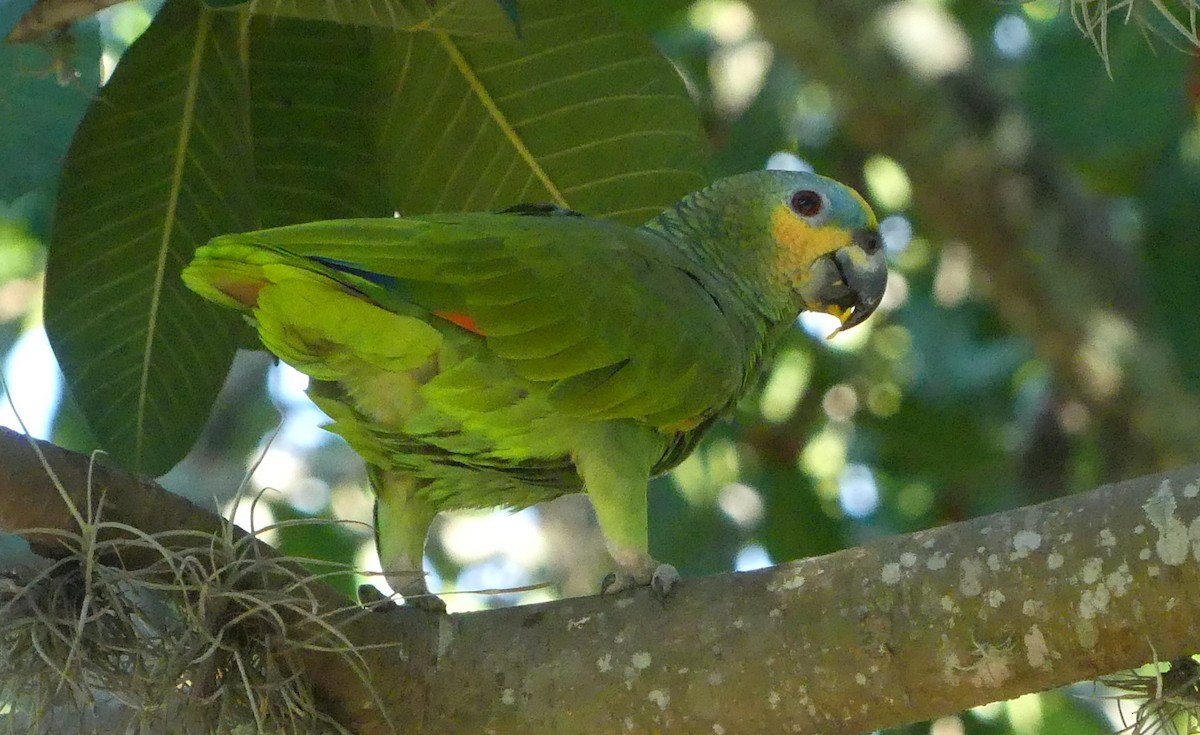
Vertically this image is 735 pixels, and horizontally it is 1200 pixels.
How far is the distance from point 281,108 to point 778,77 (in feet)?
6.02

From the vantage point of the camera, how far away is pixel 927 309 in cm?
358

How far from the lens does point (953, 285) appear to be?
3.60 meters

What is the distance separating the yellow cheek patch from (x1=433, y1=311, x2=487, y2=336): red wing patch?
2.43 feet

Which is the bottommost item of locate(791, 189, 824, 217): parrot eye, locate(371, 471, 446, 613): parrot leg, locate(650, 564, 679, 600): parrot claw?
locate(650, 564, 679, 600): parrot claw

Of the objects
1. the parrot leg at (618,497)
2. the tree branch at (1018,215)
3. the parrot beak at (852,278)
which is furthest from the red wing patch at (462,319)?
the tree branch at (1018,215)

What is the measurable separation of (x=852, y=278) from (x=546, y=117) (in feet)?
2.07

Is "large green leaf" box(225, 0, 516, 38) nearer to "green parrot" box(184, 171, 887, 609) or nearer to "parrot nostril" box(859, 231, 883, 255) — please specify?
"green parrot" box(184, 171, 887, 609)

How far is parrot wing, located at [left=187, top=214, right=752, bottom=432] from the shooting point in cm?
168

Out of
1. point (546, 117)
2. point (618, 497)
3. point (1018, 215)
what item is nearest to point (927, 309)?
point (1018, 215)

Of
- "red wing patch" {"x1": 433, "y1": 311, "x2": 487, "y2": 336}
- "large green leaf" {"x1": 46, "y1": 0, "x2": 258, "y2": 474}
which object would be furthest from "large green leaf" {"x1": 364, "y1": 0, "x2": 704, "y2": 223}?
"red wing patch" {"x1": 433, "y1": 311, "x2": 487, "y2": 336}

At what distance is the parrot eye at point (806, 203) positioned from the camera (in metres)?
2.30

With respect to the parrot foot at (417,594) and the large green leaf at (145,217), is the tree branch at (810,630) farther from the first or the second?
the large green leaf at (145,217)

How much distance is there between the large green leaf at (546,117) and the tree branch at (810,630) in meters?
0.84

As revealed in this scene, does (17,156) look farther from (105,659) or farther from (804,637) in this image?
(804,637)
